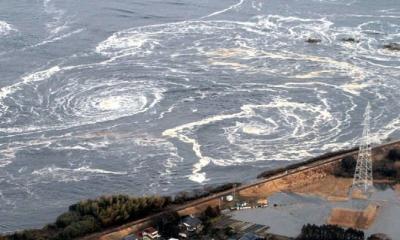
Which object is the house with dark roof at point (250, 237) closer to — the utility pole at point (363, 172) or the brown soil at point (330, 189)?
the brown soil at point (330, 189)

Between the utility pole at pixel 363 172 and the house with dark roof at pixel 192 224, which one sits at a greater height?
the utility pole at pixel 363 172

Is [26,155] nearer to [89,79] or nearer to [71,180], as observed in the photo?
[71,180]

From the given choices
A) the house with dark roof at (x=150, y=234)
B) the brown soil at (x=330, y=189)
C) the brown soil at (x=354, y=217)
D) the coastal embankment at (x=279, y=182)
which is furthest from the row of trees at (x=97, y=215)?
the brown soil at (x=354, y=217)

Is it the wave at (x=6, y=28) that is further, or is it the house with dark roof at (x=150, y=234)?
the wave at (x=6, y=28)

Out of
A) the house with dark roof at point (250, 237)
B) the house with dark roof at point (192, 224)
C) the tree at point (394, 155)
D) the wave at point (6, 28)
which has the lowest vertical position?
the house with dark roof at point (192, 224)

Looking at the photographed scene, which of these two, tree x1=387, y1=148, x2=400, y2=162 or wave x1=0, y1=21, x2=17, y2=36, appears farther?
wave x1=0, y1=21, x2=17, y2=36

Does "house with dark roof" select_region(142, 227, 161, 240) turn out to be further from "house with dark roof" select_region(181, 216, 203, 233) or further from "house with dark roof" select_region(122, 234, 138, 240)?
"house with dark roof" select_region(181, 216, 203, 233)

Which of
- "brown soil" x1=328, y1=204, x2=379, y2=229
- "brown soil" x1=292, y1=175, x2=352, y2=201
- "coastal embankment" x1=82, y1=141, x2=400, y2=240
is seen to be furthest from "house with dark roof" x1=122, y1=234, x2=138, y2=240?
"brown soil" x1=292, y1=175, x2=352, y2=201
